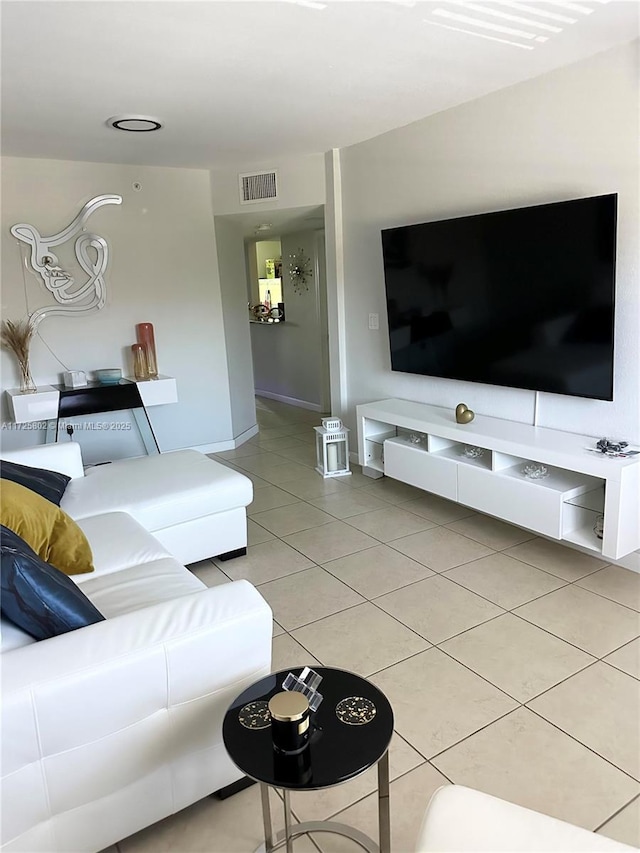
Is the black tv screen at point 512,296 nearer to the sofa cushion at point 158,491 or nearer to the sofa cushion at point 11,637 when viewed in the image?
the sofa cushion at point 158,491

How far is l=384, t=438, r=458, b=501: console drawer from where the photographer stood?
3529 millimetres

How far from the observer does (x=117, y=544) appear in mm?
2449

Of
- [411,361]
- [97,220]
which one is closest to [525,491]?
[411,361]

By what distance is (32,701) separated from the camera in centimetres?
134

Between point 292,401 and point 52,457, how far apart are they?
4.52 meters

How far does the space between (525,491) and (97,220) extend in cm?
373

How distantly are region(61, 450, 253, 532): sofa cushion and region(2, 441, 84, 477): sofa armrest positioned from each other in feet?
0.30

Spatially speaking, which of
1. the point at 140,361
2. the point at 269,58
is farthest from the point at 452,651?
the point at 140,361

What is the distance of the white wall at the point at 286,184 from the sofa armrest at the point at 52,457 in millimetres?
2628

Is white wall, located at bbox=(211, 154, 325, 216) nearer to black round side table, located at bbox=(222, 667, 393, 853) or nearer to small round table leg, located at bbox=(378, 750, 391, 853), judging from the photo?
black round side table, located at bbox=(222, 667, 393, 853)

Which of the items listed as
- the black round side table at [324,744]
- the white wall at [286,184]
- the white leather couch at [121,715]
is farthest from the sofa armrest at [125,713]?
the white wall at [286,184]

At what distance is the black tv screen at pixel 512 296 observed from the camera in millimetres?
2846

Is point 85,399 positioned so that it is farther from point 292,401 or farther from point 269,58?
point 292,401

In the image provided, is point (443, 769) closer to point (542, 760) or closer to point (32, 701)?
point (542, 760)
